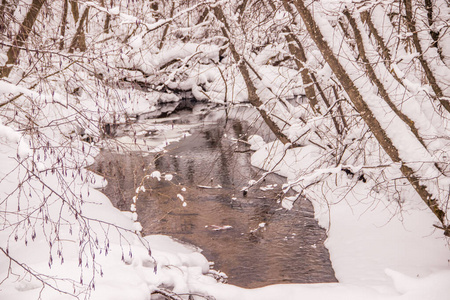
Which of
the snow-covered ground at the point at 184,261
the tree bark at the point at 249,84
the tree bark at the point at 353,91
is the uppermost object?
the tree bark at the point at 249,84

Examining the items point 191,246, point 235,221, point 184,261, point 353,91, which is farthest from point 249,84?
point 353,91

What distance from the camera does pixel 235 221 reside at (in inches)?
297

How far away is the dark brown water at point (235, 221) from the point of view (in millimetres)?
5977

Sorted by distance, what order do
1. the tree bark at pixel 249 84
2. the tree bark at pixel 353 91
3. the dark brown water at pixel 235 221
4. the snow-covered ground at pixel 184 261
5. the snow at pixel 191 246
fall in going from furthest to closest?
1. the tree bark at pixel 249 84
2. the dark brown water at pixel 235 221
3. the tree bark at pixel 353 91
4. the snow-covered ground at pixel 184 261
5. the snow at pixel 191 246

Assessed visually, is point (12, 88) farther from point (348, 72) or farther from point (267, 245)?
A: point (267, 245)

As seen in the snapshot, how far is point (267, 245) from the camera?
6648mm

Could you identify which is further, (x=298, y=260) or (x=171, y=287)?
(x=298, y=260)

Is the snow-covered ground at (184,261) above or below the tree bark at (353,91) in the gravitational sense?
below

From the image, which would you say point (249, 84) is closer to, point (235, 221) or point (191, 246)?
point (235, 221)

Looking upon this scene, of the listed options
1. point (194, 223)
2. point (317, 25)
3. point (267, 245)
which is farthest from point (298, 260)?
point (317, 25)

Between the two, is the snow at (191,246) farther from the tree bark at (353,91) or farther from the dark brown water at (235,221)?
the dark brown water at (235,221)

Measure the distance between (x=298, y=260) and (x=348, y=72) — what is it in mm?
3103

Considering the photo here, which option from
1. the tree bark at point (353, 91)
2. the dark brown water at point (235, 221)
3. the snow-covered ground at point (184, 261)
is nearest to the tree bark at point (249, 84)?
the dark brown water at point (235, 221)

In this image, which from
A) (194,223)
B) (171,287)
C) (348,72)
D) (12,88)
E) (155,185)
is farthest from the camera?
(155,185)
